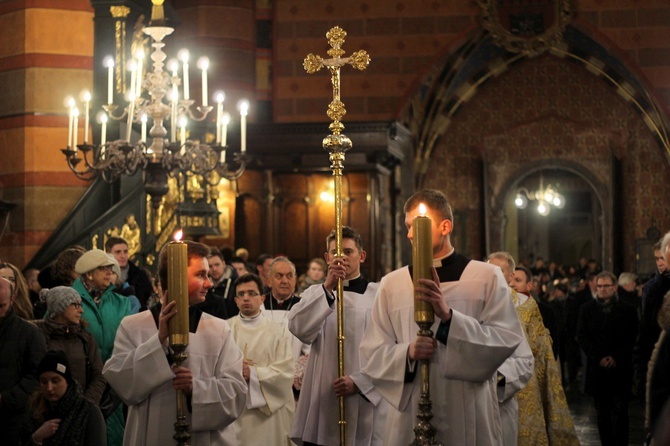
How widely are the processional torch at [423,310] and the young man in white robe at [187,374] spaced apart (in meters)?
0.97

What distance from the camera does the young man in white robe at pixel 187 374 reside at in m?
5.53

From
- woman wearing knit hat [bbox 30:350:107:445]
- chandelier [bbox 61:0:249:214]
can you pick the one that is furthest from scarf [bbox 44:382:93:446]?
chandelier [bbox 61:0:249:214]

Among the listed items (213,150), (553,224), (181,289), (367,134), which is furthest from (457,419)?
(553,224)

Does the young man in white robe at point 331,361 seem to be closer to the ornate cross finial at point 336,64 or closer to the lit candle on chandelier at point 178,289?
the ornate cross finial at point 336,64

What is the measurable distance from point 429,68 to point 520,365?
558 inches

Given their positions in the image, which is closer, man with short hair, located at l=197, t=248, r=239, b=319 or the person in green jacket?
the person in green jacket

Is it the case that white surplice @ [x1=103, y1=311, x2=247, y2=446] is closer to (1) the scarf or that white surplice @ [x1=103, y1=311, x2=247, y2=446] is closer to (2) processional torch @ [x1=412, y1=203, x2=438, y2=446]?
(1) the scarf

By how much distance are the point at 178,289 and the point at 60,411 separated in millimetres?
1666

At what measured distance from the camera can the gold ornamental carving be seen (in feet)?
69.8

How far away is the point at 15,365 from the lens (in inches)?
272

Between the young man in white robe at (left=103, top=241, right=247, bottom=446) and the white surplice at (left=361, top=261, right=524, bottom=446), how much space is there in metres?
0.70

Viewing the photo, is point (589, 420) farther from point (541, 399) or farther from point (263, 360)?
point (263, 360)

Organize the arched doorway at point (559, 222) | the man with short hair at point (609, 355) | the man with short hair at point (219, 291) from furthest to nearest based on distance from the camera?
the arched doorway at point (559, 222)
the man with short hair at point (609, 355)
the man with short hair at point (219, 291)

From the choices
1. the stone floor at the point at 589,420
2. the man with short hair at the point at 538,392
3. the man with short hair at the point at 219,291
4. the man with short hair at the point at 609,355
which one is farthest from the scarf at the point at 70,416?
the stone floor at the point at 589,420
